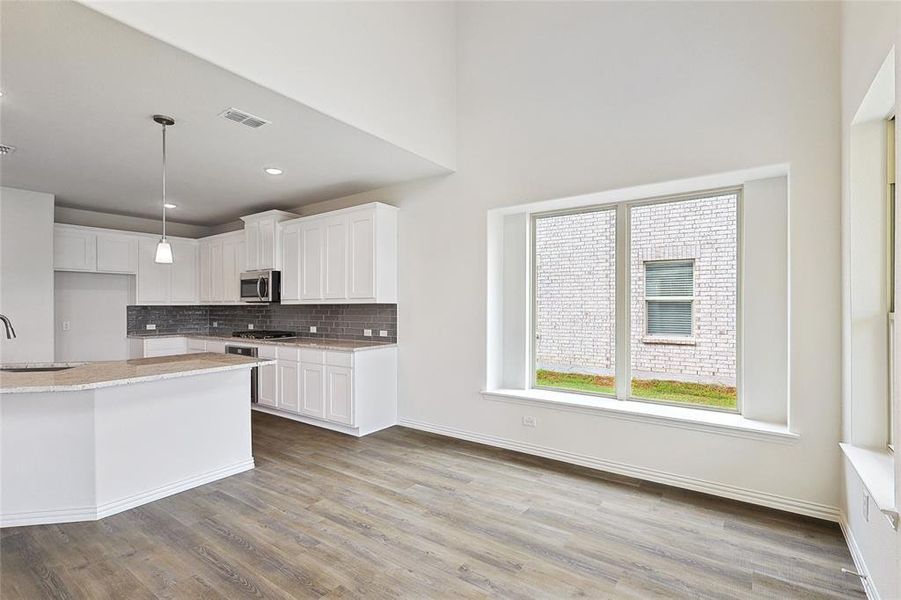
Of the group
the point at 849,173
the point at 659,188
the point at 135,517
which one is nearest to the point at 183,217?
the point at 135,517

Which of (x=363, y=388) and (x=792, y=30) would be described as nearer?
(x=792, y=30)

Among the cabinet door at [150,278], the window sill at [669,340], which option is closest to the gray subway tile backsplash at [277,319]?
the cabinet door at [150,278]

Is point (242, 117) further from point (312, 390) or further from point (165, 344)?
point (165, 344)

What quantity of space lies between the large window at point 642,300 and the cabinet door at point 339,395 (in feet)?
6.03

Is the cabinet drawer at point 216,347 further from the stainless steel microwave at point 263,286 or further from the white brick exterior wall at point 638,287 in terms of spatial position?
the white brick exterior wall at point 638,287

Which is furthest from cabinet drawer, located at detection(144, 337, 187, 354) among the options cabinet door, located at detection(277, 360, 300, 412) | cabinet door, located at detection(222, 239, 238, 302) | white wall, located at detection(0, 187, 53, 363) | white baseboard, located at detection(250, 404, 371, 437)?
cabinet door, located at detection(277, 360, 300, 412)

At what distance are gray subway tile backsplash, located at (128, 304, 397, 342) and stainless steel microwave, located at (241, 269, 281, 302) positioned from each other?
456 mm

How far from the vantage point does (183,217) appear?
6.58m

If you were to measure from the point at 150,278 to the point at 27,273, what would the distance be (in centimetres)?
159

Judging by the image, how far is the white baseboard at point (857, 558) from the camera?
1983mm

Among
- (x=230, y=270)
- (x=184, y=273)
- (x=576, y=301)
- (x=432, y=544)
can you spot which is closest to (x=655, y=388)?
(x=576, y=301)

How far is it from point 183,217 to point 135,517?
4.99 meters

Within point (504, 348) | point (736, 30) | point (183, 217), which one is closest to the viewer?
point (736, 30)

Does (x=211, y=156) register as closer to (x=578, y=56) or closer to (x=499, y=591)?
(x=578, y=56)
